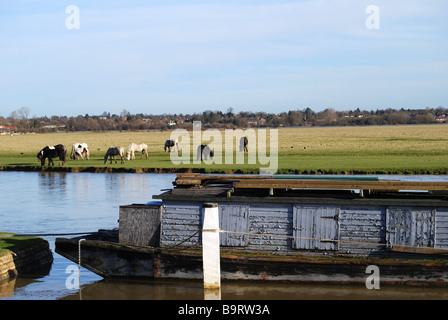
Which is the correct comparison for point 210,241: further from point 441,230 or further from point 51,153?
point 51,153

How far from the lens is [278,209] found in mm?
15859

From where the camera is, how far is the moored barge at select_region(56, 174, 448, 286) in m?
15.4

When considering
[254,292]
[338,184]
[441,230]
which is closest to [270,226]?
[254,292]

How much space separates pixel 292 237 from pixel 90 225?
36.4ft

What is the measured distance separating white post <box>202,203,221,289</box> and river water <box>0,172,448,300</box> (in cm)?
104

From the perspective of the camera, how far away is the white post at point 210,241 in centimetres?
1364

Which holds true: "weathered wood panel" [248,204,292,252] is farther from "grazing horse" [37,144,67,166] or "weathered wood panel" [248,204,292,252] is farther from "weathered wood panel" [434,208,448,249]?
"grazing horse" [37,144,67,166]

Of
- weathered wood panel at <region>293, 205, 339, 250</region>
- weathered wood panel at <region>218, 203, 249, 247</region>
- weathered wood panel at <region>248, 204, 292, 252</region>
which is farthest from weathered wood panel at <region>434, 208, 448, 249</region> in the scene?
weathered wood panel at <region>218, 203, 249, 247</region>

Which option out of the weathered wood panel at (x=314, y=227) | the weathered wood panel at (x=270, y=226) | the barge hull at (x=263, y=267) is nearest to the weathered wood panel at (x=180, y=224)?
the barge hull at (x=263, y=267)

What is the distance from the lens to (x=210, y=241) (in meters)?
13.8
